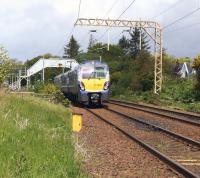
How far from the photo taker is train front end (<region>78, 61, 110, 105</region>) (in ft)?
128

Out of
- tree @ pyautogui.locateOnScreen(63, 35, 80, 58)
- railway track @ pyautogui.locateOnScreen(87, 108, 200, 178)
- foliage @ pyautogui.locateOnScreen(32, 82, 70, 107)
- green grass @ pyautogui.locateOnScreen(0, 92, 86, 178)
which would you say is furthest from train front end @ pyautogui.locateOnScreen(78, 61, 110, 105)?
tree @ pyautogui.locateOnScreen(63, 35, 80, 58)

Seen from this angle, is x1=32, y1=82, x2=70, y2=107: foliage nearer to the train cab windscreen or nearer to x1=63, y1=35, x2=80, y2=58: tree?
the train cab windscreen

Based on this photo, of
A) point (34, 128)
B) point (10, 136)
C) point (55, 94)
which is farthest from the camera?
point (55, 94)

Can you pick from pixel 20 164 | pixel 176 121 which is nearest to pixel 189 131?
pixel 176 121

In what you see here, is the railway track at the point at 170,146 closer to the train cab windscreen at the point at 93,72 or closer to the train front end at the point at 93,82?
the train front end at the point at 93,82

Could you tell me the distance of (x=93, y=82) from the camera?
38875 mm

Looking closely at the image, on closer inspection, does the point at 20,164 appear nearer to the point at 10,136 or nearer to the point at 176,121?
the point at 10,136

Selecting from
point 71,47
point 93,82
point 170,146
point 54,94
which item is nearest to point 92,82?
point 93,82

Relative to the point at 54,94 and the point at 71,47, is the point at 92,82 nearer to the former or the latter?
the point at 54,94

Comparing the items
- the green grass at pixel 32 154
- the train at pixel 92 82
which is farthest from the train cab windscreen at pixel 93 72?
the green grass at pixel 32 154

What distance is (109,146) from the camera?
53.4 feet

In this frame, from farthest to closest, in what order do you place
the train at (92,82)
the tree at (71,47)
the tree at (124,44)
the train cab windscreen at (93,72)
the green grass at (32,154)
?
the tree at (71,47)
the tree at (124,44)
the train cab windscreen at (93,72)
the train at (92,82)
the green grass at (32,154)

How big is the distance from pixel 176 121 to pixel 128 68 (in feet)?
162

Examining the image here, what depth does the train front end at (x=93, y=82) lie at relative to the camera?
3888 centimetres
